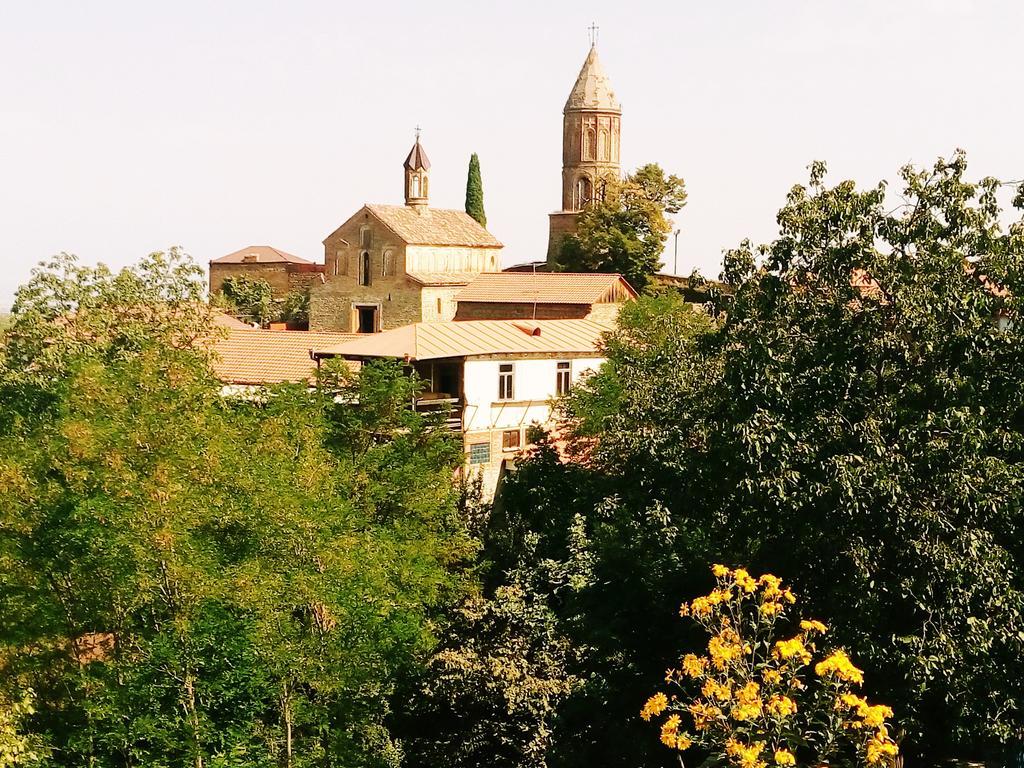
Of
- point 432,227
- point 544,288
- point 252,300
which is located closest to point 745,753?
point 544,288

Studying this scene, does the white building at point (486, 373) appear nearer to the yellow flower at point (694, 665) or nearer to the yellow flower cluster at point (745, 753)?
the yellow flower at point (694, 665)

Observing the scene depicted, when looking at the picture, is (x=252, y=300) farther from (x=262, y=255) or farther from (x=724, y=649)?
(x=724, y=649)

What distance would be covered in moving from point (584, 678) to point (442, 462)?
34.3ft

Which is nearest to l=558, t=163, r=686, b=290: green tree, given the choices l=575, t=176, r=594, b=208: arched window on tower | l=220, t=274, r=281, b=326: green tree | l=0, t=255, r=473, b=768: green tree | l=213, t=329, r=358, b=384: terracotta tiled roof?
l=575, t=176, r=594, b=208: arched window on tower

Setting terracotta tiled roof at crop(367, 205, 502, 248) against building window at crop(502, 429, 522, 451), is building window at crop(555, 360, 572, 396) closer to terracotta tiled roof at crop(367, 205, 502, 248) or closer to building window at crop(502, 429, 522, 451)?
building window at crop(502, 429, 522, 451)

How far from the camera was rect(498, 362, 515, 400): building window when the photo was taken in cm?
3481

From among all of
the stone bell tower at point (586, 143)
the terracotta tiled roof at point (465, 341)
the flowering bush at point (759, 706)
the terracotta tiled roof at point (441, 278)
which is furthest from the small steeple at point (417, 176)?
the flowering bush at point (759, 706)

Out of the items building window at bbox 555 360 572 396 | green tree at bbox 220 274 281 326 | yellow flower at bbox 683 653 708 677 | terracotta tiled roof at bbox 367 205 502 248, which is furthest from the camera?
green tree at bbox 220 274 281 326

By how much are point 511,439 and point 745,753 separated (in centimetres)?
2585

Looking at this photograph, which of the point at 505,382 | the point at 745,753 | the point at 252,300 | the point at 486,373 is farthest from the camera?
the point at 252,300

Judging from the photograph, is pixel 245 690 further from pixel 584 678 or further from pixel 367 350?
pixel 367 350

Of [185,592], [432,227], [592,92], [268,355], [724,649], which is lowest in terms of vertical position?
[185,592]

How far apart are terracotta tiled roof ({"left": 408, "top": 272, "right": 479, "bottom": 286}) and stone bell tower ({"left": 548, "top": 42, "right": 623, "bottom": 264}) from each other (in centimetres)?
1418

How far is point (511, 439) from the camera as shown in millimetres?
35562
